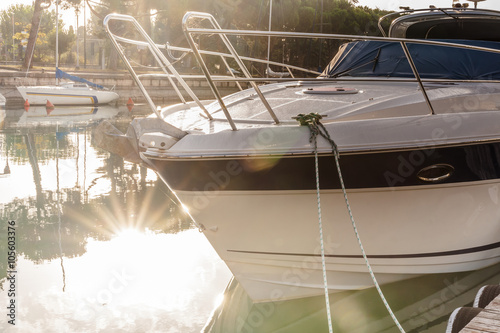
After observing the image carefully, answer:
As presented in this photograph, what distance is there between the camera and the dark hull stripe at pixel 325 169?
379 centimetres

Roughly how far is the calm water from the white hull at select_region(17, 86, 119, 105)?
597 inches

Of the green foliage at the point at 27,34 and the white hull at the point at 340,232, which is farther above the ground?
the green foliage at the point at 27,34

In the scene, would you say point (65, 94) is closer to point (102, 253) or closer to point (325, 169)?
point (102, 253)

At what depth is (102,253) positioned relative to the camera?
542 cm

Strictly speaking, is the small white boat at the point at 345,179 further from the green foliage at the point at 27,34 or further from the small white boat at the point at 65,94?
the green foliage at the point at 27,34

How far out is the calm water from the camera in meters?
4.16

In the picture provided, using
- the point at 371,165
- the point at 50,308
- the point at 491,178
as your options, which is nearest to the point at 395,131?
the point at 371,165

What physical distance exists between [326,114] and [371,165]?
622 millimetres

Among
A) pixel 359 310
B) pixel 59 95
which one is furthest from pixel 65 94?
pixel 359 310

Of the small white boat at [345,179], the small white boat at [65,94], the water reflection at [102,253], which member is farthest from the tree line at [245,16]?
the small white boat at [345,179]

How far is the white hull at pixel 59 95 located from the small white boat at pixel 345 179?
1879 cm

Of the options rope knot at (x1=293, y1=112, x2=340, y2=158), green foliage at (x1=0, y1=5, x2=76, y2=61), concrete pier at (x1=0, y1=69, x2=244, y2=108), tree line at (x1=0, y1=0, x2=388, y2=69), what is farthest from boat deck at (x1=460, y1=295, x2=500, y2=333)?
green foliage at (x1=0, y1=5, x2=76, y2=61)

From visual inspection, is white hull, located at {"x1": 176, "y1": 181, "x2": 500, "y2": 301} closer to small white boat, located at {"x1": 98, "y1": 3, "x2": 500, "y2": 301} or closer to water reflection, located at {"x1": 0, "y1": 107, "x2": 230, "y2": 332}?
small white boat, located at {"x1": 98, "y1": 3, "x2": 500, "y2": 301}

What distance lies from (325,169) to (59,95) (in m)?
20.1
